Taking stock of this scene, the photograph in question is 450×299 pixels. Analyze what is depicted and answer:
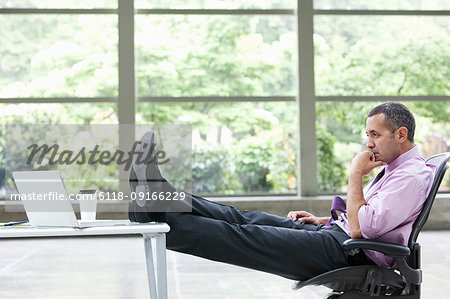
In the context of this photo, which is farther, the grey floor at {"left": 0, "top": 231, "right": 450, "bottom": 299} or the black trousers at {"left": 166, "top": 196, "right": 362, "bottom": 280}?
the grey floor at {"left": 0, "top": 231, "right": 450, "bottom": 299}

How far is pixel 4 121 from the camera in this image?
7348mm

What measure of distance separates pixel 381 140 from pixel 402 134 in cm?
8

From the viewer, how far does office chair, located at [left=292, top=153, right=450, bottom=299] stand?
2.15 m

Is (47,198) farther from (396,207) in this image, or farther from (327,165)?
(327,165)

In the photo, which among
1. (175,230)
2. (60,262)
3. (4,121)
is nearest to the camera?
(175,230)

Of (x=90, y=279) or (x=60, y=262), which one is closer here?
(x=90, y=279)

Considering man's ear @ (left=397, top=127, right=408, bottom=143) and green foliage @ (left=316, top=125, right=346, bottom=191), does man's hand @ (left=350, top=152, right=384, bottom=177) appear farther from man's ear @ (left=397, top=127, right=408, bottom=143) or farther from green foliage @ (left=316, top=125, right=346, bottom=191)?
green foliage @ (left=316, top=125, right=346, bottom=191)

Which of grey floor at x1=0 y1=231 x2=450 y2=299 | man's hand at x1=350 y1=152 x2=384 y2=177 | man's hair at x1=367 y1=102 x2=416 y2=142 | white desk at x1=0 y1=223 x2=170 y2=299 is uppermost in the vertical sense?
man's hair at x1=367 y1=102 x2=416 y2=142

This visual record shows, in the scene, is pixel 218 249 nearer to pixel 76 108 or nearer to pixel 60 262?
pixel 60 262

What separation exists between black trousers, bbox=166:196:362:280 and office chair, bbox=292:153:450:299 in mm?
90

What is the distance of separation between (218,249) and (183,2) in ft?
18.9

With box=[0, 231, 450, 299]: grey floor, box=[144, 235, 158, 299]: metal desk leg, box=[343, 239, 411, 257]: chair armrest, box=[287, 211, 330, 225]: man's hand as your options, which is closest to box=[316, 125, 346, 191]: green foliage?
box=[0, 231, 450, 299]: grey floor

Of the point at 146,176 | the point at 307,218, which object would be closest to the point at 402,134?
the point at 307,218

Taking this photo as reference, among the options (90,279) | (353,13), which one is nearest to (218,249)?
(90,279)
